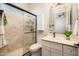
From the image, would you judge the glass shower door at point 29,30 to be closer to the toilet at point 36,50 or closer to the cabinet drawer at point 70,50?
the toilet at point 36,50

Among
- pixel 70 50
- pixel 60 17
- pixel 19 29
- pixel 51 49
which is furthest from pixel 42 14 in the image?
pixel 70 50

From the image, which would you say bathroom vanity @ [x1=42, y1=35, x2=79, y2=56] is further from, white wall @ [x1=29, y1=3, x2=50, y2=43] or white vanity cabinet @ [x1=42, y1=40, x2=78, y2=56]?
white wall @ [x1=29, y1=3, x2=50, y2=43]

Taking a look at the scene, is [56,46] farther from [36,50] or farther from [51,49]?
[36,50]

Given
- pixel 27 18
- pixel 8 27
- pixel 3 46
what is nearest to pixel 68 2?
pixel 27 18

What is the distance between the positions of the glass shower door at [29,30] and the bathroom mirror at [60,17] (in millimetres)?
236

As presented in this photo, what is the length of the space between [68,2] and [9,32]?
86 centimetres

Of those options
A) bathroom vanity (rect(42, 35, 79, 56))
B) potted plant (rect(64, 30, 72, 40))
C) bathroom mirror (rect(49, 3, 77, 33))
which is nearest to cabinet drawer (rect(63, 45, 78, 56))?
bathroom vanity (rect(42, 35, 79, 56))

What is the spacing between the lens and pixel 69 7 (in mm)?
1334

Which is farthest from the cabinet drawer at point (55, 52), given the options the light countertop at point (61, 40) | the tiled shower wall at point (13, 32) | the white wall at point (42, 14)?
the tiled shower wall at point (13, 32)

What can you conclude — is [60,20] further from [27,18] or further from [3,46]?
[3,46]

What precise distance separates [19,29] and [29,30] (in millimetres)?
149

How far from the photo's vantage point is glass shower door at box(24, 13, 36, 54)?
142cm

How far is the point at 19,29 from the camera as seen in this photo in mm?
1397

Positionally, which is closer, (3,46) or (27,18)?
(3,46)
